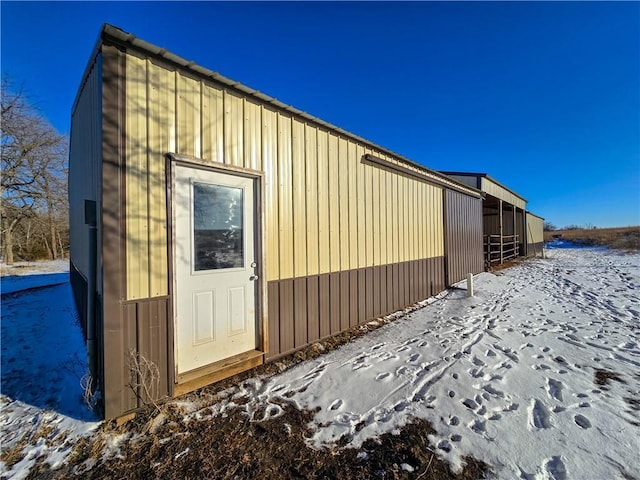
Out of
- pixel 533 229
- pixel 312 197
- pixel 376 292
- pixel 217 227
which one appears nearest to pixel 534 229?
pixel 533 229

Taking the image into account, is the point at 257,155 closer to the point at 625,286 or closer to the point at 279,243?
the point at 279,243

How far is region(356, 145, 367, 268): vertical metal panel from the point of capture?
4.87 m

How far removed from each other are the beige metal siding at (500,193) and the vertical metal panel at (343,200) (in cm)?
928

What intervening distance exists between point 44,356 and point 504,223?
2070cm

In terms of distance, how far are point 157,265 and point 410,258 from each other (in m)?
5.12

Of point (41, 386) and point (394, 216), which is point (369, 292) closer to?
point (394, 216)

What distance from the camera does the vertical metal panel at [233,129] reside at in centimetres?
313

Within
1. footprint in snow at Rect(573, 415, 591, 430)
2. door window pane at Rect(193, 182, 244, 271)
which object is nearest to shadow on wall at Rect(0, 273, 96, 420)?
door window pane at Rect(193, 182, 244, 271)

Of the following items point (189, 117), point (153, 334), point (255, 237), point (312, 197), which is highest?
point (189, 117)

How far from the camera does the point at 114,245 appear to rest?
2367mm

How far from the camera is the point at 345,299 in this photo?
4.58 metres

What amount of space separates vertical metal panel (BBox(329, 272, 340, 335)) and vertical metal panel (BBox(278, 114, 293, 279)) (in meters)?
0.87

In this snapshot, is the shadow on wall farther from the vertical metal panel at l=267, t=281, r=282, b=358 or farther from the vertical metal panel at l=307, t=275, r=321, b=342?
the vertical metal panel at l=307, t=275, r=321, b=342

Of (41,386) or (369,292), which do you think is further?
(369,292)
